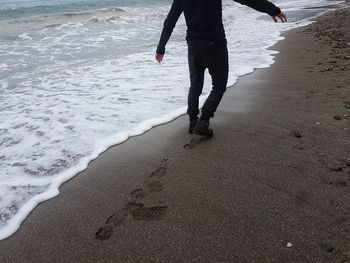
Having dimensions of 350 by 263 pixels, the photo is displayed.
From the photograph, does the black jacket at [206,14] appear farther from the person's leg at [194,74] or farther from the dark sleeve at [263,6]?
the person's leg at [194,74]

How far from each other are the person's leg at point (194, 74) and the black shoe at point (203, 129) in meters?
0.22

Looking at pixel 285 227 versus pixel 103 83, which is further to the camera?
pixel 103 83

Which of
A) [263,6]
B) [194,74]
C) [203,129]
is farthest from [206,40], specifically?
[203,129]

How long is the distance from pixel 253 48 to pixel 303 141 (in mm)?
6454

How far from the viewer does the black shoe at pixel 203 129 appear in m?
4.12

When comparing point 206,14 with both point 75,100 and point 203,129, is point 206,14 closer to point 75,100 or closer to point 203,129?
point 203,129

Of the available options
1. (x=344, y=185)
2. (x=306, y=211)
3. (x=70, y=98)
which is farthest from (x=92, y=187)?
(x=70, y=98)

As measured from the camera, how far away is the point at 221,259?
229cm

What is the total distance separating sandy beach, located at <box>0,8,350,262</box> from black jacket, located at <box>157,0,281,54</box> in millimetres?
1079

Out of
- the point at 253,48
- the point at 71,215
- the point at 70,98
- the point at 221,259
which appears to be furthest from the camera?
the point at 253,48

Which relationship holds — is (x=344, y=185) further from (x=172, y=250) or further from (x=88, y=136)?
(x=88, y=136)

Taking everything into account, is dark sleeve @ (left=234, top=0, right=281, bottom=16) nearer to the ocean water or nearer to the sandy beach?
the sandy beach

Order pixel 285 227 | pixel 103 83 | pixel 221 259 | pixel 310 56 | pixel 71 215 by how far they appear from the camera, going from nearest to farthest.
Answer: pixel 221 259, pixel 285 227, pixel 71 215, pixel 103 83, pixel 310 56

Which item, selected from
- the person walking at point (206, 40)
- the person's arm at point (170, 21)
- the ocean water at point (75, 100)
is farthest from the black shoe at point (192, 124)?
the person's arm at point (170, 21)
